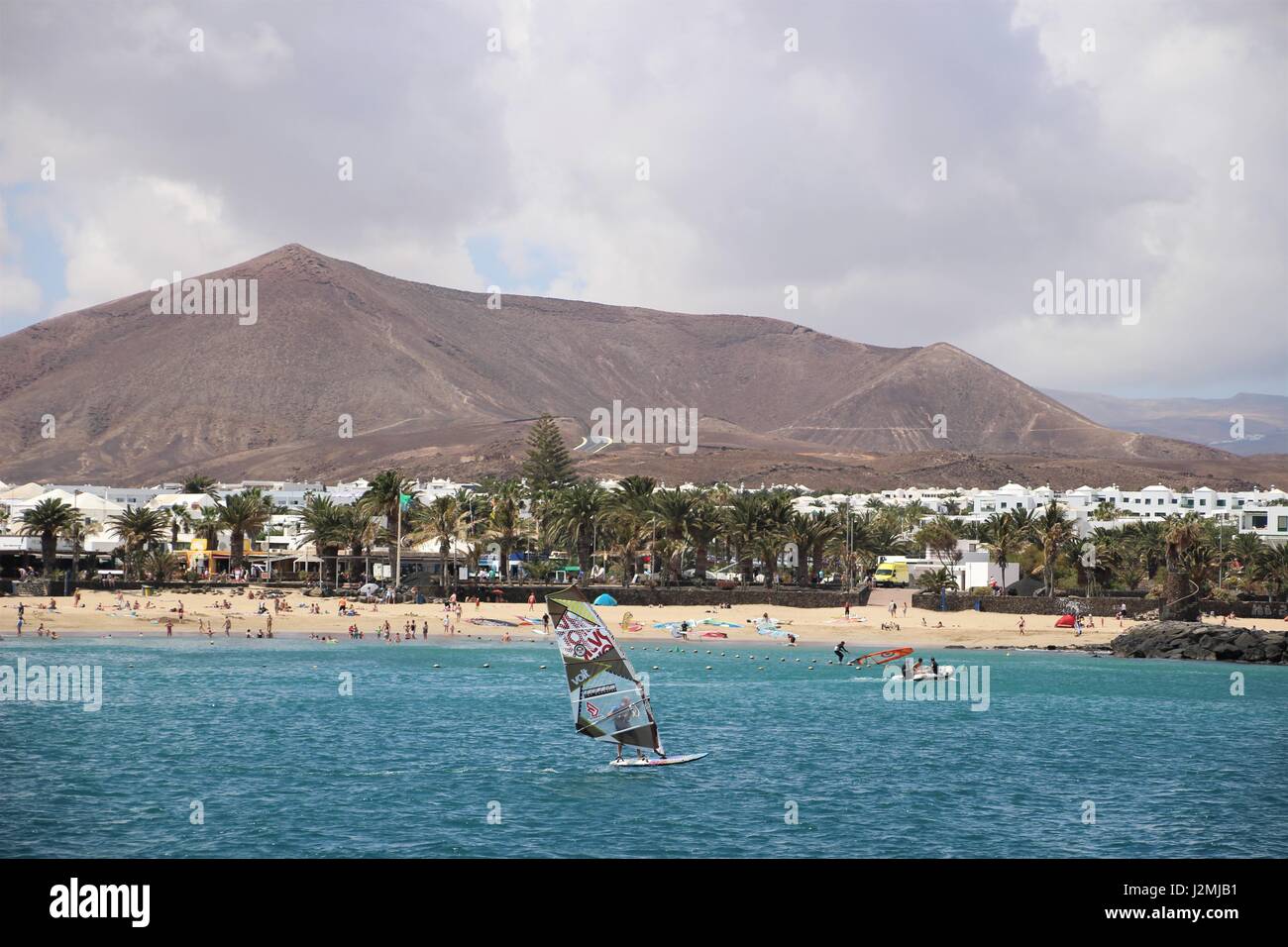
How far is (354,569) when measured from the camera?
106 meters

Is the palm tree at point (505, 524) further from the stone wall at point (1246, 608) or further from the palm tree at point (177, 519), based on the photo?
the stone wall at point (1246, 608)

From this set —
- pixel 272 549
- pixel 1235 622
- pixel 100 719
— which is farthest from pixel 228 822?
pixel 272 549

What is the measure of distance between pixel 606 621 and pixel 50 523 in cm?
4244

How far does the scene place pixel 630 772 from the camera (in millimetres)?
36125

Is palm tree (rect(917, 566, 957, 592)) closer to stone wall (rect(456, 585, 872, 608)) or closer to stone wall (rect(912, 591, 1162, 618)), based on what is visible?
stone wall (rect(912, 591, 1162, 618))

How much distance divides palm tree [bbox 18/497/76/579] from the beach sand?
663 cm

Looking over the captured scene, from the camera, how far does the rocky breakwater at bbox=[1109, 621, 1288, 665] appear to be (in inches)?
2894

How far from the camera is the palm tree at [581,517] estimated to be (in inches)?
3863

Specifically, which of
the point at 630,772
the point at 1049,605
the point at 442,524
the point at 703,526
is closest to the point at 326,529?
the point at 442,524

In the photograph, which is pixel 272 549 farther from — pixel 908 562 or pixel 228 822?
pixel 228 822

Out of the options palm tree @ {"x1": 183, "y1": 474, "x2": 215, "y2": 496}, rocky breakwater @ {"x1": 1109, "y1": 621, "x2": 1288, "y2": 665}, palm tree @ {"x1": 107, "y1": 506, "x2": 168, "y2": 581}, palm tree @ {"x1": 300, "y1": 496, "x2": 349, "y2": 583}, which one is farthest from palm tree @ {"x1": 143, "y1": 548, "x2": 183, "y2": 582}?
rocky breakwater @ {"x1": 1109, "y1": 621, "x2": 1288, "y2": 665}

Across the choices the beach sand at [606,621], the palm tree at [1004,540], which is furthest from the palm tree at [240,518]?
the palm tree at [1004,540]
